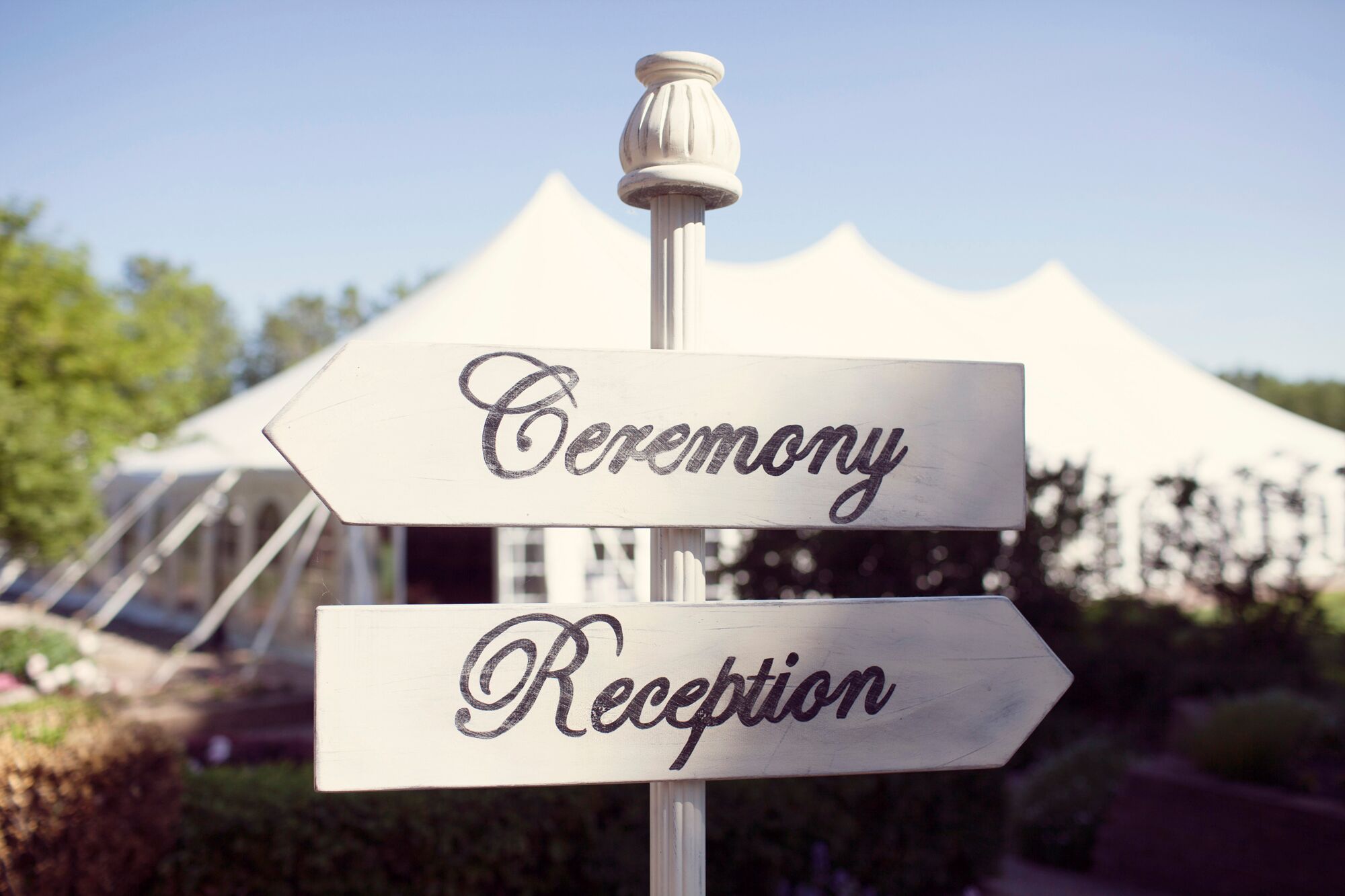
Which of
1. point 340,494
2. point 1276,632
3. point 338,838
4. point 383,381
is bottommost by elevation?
point 338,838

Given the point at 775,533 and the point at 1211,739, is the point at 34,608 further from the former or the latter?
the point at 1211,739

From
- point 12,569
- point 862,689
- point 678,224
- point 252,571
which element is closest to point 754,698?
point 862,689

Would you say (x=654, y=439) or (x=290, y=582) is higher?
(x=654, y=439)

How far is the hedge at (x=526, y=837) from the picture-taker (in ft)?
10.8

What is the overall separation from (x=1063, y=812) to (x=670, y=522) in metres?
4.92

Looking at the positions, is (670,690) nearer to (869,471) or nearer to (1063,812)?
(869,471)

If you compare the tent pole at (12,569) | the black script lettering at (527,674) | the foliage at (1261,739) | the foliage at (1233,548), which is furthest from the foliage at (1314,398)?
the black script lettering at (527,674)

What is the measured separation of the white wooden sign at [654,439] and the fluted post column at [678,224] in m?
0.12

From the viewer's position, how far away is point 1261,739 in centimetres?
505

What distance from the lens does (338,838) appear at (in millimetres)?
3314

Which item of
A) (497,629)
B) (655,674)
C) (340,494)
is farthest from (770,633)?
(340,494)

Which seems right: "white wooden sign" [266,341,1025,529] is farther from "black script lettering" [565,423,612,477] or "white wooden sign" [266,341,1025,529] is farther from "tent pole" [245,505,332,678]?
"tent pole" [245,505,332,678]

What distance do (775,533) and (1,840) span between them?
3.44 m

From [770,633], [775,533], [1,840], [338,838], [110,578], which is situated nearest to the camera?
[770,633]
